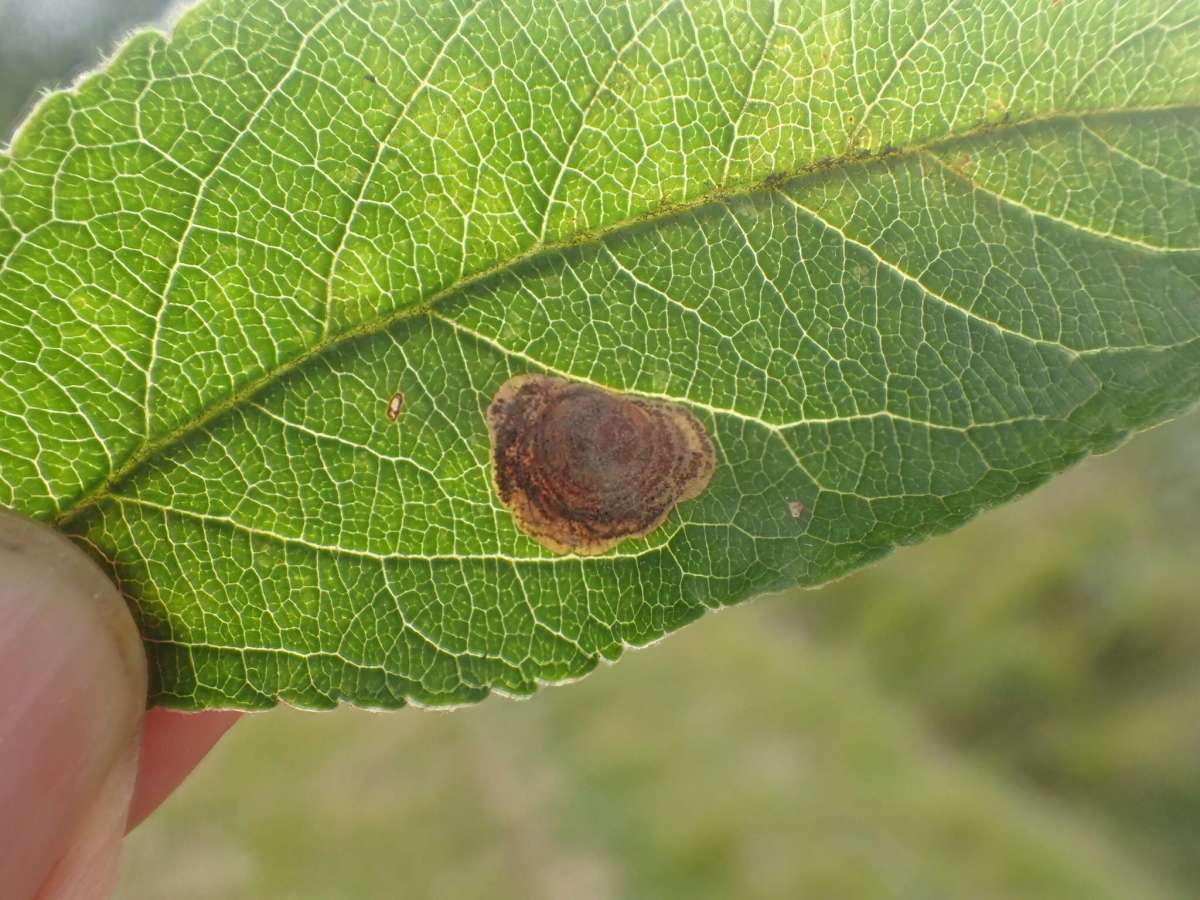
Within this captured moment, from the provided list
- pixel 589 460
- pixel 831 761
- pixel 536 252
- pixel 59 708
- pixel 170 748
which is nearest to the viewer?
pixel 536 252

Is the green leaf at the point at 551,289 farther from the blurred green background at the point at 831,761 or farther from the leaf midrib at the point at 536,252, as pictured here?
the blurred green background at the point at 831,761

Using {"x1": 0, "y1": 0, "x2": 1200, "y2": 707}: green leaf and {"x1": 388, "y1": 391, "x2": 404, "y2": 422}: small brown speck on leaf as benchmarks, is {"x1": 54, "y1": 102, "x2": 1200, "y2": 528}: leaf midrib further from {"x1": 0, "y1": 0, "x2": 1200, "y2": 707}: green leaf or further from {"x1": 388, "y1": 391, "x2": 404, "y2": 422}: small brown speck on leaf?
{"x1": 388, "y1": 391, "x2": 404, "y2": 422}: small brown speck on leaf

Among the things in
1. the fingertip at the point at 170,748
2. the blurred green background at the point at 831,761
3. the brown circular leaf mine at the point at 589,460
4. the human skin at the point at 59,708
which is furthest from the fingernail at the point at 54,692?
the blurred green background at the point at 831,761

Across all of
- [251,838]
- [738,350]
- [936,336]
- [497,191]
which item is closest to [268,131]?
[497,191]

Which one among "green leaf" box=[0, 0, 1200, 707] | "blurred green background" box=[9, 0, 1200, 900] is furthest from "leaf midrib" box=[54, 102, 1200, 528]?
"blurred green background" box=[9, 0, 1200, 900]

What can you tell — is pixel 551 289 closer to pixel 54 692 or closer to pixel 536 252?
pixel 536 252

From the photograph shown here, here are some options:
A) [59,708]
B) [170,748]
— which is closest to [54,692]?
[59,708]
